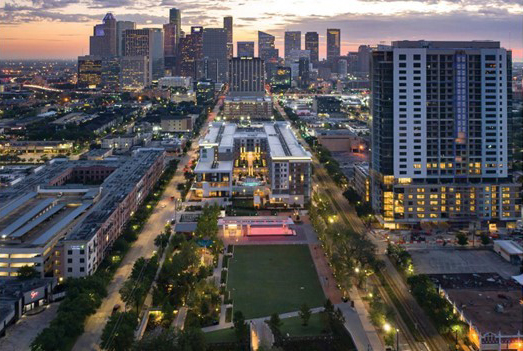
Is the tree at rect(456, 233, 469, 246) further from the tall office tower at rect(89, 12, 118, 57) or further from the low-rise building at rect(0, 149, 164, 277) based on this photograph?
the tall office tower at rect(89, 12, 118, 57)

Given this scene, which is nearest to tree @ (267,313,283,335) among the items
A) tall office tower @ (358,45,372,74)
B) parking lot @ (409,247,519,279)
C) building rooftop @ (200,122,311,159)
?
parking lot @ (409,247,519,279)

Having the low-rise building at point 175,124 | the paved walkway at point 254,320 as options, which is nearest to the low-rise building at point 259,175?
the paved walkway at point 254,320

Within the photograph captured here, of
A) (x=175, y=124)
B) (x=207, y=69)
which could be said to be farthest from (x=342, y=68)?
(x=175, y=124)

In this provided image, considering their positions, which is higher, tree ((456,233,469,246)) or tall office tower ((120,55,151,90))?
tall office tower ((120,55,151,90))

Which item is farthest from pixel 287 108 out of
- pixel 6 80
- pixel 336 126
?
pixel 6 80

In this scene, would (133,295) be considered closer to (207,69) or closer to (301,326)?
(301,326)

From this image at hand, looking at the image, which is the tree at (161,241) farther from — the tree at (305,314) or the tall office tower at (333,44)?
the tall office tower at (333,44)

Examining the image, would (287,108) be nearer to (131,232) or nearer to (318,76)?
(131,232)
